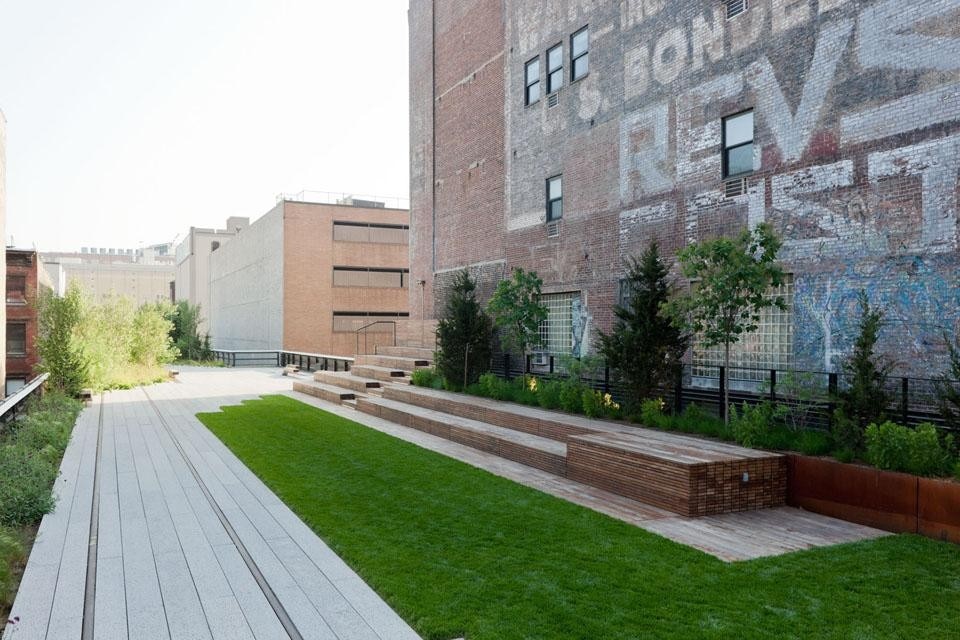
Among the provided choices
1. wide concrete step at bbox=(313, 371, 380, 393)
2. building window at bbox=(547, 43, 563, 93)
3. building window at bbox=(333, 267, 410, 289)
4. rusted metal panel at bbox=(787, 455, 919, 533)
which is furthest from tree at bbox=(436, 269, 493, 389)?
building window at bbox=(333, 267, 410, 289)

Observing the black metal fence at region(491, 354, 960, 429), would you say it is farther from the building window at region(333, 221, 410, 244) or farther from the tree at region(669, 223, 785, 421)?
the building window at region(333, 221, 410, 244)

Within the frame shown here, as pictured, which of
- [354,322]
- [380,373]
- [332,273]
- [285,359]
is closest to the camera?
[380,373]

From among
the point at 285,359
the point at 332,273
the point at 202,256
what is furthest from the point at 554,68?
the point at 202,256

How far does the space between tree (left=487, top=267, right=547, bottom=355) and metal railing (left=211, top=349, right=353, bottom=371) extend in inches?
551

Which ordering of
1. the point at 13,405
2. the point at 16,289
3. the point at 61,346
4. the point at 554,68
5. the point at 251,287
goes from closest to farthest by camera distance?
the point at 13,405 < the point at 554,68 < the point at 61,346 < the point at 16,289 < the point at 251,287

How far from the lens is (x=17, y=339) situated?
30.8 meters

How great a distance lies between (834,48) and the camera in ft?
33.8

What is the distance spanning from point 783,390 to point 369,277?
33.9 meters

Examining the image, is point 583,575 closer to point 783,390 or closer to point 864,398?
point 864,398

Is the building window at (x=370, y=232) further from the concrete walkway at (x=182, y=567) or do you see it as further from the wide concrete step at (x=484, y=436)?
the concrete walkway at (x=182, y=567)

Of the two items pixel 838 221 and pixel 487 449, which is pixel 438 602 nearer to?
pixel 487 449

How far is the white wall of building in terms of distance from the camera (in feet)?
136

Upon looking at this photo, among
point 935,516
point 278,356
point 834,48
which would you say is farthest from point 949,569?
point 278,356

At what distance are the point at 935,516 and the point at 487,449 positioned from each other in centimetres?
655
